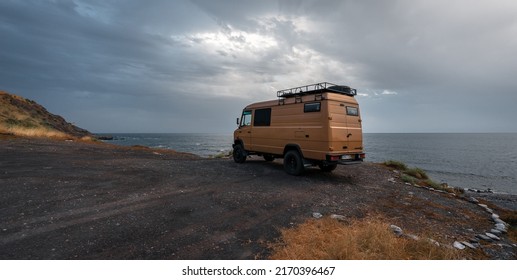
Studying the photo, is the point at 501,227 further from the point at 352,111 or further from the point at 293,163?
the point at 293,163

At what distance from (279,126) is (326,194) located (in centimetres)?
446

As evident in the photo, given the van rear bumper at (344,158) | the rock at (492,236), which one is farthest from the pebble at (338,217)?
the van rear bumper at (344,158)

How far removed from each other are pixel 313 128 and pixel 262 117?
11.6 ft

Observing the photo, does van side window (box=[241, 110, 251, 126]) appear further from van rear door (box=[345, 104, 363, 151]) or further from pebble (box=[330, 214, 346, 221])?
pebble (box=[330, 214, 346, 221])

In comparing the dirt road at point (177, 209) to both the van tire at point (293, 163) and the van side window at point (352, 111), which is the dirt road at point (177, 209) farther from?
the van side window at point (352, 111)

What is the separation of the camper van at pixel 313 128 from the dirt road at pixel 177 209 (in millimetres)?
1036

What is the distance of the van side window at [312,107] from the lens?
9.85m

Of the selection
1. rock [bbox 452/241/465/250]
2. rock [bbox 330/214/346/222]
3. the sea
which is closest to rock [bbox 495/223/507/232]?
rock [bbox 452/241/465/250]

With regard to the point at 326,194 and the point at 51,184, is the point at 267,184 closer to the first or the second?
the point at 326,194

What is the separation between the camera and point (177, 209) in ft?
20.3

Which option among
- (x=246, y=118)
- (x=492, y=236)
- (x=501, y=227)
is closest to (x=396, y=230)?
(x=492, y=236)

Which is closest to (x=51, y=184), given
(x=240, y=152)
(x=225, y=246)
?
(x=225, y=246)

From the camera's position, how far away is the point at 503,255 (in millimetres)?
4641

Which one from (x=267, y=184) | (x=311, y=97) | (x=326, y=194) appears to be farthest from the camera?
(x=311, y=97)
